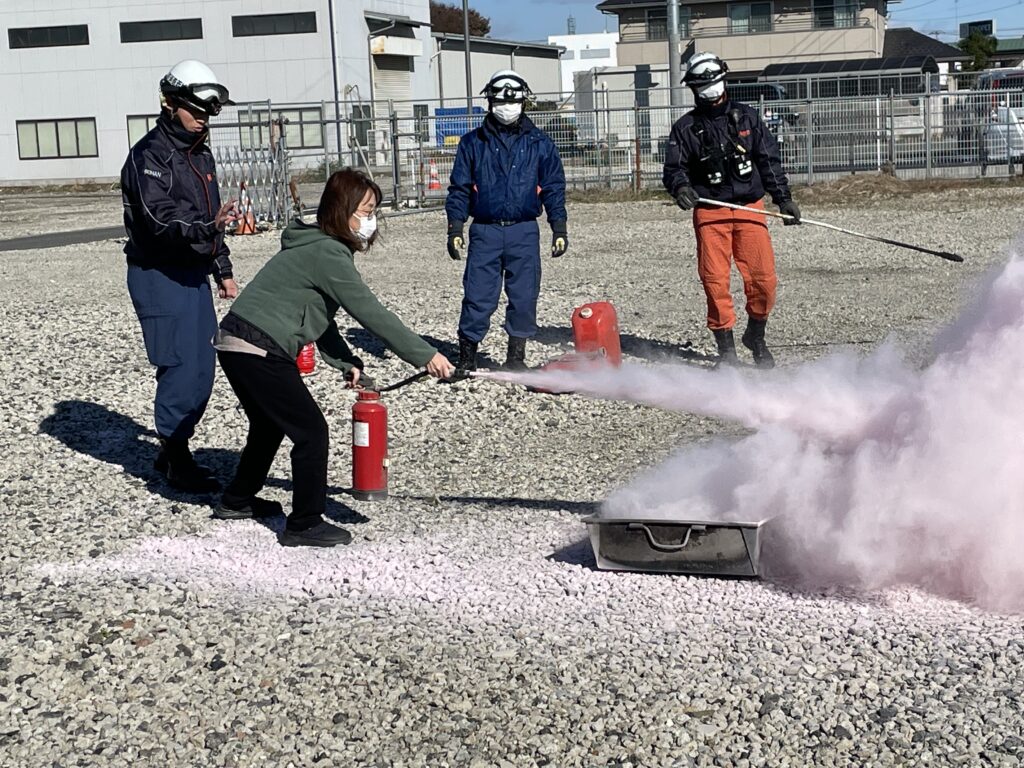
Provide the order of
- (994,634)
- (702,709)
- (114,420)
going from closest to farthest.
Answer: (702,709) < (994,634) < (114,420)

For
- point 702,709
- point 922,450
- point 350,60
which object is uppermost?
point 350,60

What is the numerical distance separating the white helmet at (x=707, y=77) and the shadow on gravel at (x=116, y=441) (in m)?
4.29

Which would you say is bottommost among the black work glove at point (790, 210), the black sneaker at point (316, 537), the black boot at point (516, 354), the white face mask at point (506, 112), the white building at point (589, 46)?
the black sneaker at point (316, 537)

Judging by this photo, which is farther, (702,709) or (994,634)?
(994,634)

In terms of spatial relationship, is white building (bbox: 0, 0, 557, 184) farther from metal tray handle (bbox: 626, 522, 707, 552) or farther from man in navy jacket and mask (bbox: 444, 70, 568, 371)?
metal tray handle (bbox: 626, 522, 707, 552)

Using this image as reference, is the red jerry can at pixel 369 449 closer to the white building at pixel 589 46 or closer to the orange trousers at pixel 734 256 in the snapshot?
the orange trousers at pixel 734 256

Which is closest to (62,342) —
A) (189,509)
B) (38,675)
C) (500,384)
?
(500,384)

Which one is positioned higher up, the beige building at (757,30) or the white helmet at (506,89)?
the beige building at (757,30)

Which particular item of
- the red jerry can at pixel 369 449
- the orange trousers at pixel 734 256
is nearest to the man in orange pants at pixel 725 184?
the orange trousers at pixel 734 256

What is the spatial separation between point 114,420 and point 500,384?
9.15 ft

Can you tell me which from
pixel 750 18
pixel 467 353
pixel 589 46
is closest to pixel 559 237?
pixel 467 353

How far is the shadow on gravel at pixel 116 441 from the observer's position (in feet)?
26.0

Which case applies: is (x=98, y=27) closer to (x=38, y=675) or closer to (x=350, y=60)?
(x=350, y=60)

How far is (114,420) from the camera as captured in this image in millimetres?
9320
